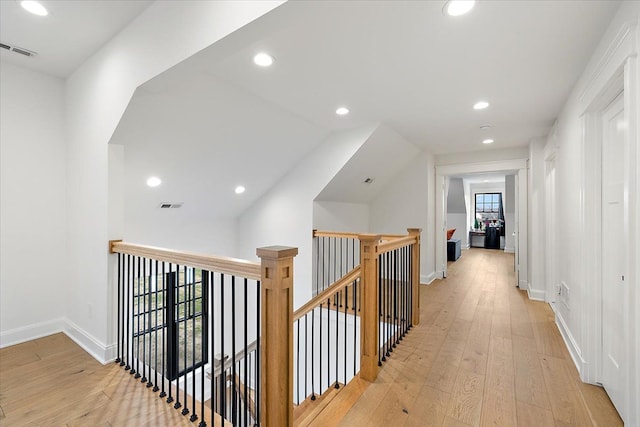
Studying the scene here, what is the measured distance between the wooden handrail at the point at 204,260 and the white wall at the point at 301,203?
8.16ft

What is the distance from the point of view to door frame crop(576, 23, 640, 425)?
1457 millimetres

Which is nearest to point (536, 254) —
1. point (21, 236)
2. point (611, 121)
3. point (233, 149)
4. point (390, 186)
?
point (390, 186)

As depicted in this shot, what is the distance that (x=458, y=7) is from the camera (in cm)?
169

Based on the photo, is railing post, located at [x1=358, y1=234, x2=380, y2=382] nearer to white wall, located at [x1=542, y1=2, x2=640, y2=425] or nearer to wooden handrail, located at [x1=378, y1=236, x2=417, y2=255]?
wooden handrail, located at [x1=378, y1=236, x2=417, y2=255]

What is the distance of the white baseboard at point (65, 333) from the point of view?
2574 mm

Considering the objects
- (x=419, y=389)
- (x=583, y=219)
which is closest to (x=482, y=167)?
(x=583, y=219)

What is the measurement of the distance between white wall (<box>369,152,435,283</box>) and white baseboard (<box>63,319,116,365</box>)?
15.1ft

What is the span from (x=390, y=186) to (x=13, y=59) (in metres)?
5.31

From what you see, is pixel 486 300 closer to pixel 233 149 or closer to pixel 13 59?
pixel 233 149

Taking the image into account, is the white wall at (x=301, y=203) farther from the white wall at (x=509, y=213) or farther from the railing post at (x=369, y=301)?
the white wall at (x=509, y=213)

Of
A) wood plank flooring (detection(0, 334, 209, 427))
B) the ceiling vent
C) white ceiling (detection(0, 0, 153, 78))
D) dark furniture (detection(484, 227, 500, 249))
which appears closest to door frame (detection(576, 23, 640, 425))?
wood plank flooring (detection(0, 334, 209, 427))

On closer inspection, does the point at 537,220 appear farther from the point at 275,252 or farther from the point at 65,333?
the point at 65,333

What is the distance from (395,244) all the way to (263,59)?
2010 mm

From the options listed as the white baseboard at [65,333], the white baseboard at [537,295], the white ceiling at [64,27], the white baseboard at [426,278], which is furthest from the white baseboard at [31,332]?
the white baseboard at [537,295]
